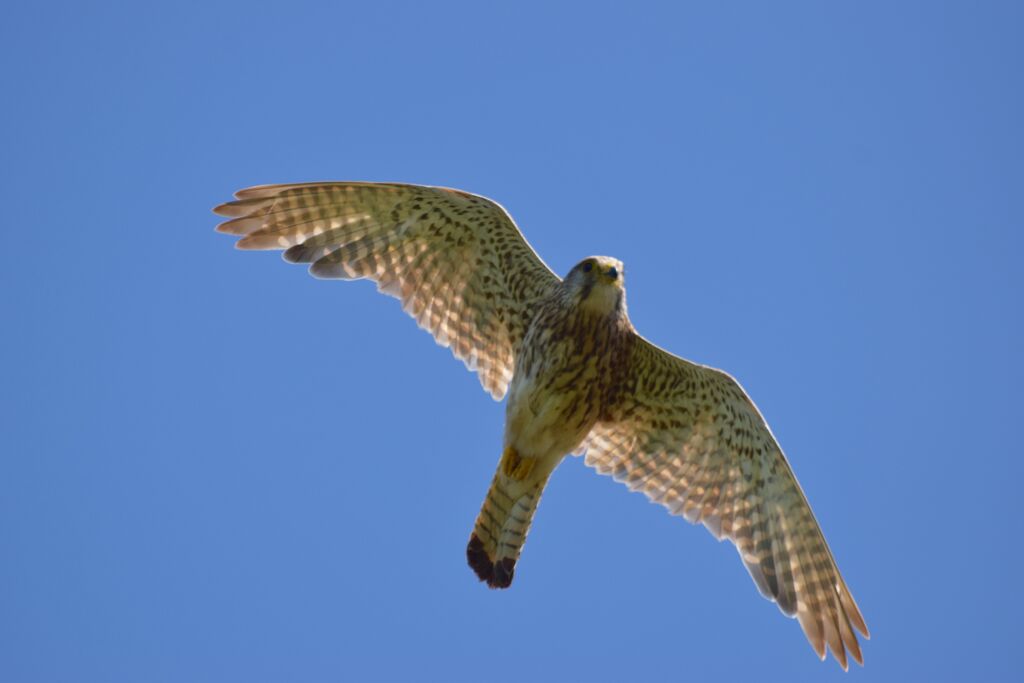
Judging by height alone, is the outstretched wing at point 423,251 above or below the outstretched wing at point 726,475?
above

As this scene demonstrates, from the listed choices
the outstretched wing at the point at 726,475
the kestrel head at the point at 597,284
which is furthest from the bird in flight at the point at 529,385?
the kestrel head at the point at 597,284

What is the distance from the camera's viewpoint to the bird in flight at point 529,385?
30.4 feet

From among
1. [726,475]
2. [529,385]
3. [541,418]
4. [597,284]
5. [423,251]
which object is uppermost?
[423,251]

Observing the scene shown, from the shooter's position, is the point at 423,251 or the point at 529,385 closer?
the point at 529,385

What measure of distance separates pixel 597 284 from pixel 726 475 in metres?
2.02

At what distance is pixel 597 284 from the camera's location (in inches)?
350

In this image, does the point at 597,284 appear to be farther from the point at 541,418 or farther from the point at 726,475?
the point at 726,475

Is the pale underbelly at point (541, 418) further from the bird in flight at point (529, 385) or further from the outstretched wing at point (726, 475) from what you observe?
the outstretched wing at point (726, 475)

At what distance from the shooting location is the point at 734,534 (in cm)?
984

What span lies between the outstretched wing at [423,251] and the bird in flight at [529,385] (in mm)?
11

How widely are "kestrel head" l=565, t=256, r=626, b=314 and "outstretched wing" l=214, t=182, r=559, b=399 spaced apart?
2.01 ft

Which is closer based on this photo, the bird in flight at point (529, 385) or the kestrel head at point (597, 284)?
the kestrel head at point (597, 284)

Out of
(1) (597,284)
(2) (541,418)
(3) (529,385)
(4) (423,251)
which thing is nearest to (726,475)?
(2) (541,418)

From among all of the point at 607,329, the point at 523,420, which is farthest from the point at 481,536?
the point at 607,329
